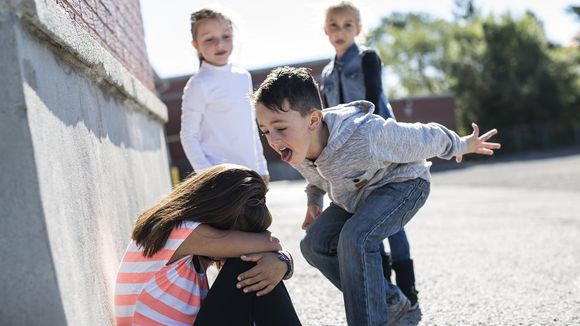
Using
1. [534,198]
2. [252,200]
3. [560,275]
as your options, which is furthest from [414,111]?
[252,200]

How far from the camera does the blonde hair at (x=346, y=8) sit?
4535 mm

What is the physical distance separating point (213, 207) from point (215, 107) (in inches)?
69.4

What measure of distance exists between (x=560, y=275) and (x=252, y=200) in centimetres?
286

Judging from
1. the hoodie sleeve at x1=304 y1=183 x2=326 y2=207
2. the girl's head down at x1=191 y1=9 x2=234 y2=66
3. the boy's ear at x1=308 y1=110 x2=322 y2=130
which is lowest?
the hoodie sleeve at x1=304 y1=183 x2=326 y2=207

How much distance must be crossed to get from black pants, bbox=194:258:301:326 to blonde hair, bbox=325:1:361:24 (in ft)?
7.86

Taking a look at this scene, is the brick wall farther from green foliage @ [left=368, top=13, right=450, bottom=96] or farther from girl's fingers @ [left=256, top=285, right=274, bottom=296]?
green foliage @ [left=368, top=13, right=450, bottom=96]

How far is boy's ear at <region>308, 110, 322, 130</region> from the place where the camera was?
310cm

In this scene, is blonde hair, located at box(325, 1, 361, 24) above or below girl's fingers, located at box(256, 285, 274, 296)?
above

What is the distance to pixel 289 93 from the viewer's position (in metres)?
3.06

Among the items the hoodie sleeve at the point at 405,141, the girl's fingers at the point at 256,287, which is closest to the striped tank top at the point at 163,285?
the girl's fingers at the point at 256,287

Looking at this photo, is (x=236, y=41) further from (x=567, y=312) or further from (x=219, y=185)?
(x=567, y=312)

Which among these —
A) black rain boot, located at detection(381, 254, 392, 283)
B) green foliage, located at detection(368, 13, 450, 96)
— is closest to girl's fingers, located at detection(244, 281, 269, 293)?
black rain boot, located at detection(381, 254, 392, 283)

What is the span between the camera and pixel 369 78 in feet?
14.1

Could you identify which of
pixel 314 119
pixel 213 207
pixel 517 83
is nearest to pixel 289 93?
pixel 314 119
